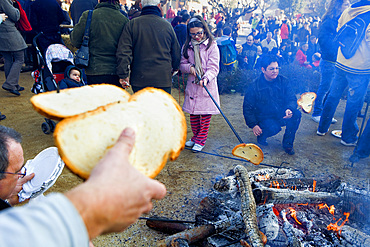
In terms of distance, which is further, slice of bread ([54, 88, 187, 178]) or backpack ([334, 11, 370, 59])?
backpack ([334, 11, 370, 59])

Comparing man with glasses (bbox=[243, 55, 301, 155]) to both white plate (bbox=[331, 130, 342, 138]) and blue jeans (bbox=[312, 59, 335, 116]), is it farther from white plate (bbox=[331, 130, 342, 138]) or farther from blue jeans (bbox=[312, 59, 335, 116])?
blue jeans (bbox=[312, 59, 335, 116])

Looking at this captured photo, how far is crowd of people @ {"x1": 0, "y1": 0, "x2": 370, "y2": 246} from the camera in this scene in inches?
24.9

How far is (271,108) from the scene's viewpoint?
480cm

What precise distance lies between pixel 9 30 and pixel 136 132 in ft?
21.1

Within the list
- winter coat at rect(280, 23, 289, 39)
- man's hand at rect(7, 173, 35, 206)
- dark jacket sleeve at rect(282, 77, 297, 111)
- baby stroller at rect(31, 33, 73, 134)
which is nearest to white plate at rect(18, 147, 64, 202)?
man's hand at rect(7, 173, 35, 206)

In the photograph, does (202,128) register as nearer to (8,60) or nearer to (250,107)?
(250,107)

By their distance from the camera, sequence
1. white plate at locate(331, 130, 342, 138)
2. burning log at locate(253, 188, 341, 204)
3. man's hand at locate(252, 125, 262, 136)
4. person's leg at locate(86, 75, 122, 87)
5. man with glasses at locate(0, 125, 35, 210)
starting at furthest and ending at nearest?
white plate at locate(331, 130, 342, 138) → man's hand at locate(252, 125, 262, 136) → person's leg at locate(86, 75, 122, 87) → burning log at locate(253, 188, 341, 204) → man with glasses at locate(0, 125, 35, 210)

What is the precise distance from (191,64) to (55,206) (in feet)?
13.0

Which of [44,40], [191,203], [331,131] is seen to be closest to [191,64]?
[191,203]

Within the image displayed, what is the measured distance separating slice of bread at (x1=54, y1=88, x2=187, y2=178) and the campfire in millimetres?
1253

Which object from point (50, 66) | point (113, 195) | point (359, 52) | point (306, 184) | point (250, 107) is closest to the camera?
point (113, 195)

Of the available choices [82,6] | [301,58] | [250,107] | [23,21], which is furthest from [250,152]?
[301,58]

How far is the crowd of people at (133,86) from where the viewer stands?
0.63 meters

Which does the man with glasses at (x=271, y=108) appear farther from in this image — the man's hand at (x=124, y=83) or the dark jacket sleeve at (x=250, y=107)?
the man's hand at (x=124, y=83)
